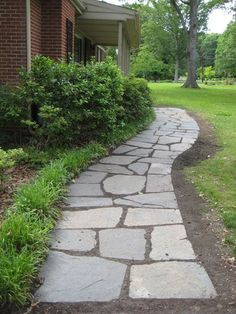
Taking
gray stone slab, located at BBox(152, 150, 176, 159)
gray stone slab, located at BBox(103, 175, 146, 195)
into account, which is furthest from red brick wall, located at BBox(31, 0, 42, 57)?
gray stone slab, located at BBox(103, 175, 146, 195)

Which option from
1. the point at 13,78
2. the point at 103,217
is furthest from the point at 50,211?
the point at 13,78

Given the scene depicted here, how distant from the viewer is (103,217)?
A: 176 inches

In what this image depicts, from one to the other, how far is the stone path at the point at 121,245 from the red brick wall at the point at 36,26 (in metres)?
3.46

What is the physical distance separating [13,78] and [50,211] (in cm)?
433

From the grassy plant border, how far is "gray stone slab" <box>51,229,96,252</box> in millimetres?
98

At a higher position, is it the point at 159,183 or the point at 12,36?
the point at 12,36

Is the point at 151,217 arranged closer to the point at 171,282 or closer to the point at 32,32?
the point at 171,282

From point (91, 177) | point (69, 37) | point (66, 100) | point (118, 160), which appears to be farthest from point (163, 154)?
point (69, 37)

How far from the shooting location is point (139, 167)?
21.8 ft

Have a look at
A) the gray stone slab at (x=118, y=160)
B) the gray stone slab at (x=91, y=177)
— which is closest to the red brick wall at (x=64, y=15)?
the gray stone slab at (x=118, y=160)

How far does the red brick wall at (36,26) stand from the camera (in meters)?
8.62

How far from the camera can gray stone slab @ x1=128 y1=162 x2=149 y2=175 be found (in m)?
6.40

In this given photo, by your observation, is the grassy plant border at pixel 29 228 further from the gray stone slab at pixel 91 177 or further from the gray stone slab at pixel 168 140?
the gray stone slab at pixel 168 140

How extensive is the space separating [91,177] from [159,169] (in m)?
1.13
